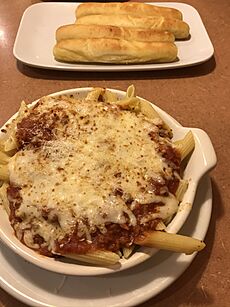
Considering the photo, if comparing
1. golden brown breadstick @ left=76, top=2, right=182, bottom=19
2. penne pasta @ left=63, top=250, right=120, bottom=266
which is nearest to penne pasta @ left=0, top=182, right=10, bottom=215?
penne pasta @ left=63, top=250, right=120, bottom=266

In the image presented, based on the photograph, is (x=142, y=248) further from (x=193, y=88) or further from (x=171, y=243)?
(x=193, y=88)

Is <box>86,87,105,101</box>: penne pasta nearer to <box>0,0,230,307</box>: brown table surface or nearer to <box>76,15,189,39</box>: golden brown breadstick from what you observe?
<box>0,0,230,307</box>: brown table surface

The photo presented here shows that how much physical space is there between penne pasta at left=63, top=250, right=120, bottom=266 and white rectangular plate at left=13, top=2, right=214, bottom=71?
26.2 inches

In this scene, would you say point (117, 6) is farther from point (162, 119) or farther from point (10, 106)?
point (162, 119)

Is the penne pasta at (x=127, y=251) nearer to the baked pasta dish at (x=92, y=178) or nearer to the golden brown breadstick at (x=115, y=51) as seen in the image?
the baked pasta dish at (x=92, y=178)

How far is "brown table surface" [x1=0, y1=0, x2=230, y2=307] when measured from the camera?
92 centimetres

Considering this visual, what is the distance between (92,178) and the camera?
77 centimetres

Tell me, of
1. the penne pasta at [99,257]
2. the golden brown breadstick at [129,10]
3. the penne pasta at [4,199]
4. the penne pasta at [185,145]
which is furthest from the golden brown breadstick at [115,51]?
the penne pasta at [99,257]

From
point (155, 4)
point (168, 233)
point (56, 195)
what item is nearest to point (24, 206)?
point (56, 195)

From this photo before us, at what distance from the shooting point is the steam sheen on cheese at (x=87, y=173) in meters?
0.73

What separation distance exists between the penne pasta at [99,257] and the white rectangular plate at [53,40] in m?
0.67

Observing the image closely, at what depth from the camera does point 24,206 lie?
748mm

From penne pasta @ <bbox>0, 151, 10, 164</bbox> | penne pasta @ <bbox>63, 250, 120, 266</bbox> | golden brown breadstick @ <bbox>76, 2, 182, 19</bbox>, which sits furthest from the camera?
golden brown breadstick @ <bbox>76, 2, 182, 19</bbox>

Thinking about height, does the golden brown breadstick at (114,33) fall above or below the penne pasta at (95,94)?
below
